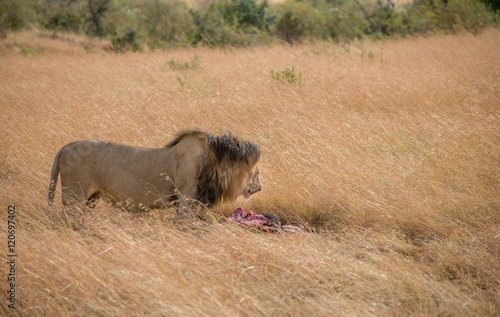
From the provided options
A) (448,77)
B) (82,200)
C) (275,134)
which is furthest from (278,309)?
(448,77)

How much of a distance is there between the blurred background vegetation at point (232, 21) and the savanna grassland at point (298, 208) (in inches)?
293

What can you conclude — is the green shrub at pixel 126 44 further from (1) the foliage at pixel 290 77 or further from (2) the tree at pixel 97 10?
(2) the tree at pixel 97 10

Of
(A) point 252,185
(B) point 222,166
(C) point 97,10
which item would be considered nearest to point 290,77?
(A) point 252,185

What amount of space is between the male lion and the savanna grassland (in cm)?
21

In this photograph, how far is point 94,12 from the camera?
27203mm

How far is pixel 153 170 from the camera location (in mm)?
4039

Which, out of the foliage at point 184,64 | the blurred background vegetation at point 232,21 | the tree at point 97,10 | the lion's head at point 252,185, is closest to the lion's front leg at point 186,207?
the lion's head at point 252,185

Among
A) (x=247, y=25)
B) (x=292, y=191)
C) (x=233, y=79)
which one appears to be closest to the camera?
(x=292, y=191)

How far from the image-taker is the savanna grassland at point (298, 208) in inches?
115

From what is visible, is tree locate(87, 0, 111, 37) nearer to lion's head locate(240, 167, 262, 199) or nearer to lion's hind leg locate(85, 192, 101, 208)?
lion's hind leg locate(85, 192, 101, 208)

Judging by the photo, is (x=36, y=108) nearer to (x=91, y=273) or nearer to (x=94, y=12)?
(x=91, y=273)

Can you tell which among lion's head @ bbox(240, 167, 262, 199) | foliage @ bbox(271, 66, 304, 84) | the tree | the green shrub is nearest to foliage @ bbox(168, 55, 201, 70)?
foliage @ bbox(271, 66, 304, 84)

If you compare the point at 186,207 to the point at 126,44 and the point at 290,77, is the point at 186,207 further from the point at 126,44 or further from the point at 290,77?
the point at 126,44

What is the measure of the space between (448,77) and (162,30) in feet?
62.3
